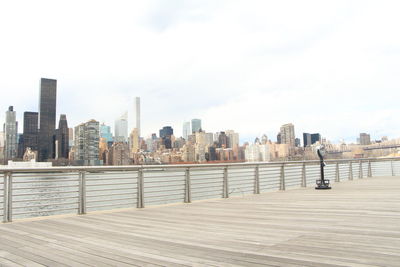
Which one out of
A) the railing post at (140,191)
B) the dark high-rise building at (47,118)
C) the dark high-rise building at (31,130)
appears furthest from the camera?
the dark high-rise building at (31,130)

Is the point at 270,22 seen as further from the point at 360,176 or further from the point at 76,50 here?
the point at 76,50

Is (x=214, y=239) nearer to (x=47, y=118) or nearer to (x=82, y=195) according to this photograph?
(x=82, y=195)

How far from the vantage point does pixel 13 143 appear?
7400cm

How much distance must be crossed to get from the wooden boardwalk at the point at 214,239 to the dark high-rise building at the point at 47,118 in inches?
2818

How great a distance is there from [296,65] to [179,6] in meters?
13.4

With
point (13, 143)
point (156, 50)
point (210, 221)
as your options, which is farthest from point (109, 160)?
point (210, 221)

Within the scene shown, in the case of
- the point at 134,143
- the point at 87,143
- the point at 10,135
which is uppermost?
the point at 10,135

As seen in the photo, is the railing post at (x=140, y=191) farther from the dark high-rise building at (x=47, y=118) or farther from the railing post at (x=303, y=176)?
the dark high-rise building at (x=47, y=118)

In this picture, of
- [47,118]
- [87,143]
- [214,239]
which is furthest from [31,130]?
[214,239]

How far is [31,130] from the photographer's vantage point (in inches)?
3201

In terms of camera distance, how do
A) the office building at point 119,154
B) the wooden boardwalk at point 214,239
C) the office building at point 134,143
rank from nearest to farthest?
the wooden boardwalk at point 214,239
the office building at point 119,154
the office building at point 134,143

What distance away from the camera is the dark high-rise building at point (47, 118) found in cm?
7275

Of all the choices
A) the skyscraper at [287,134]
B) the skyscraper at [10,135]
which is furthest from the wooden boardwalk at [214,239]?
the skyscraper at [10,135]

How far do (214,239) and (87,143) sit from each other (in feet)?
233
